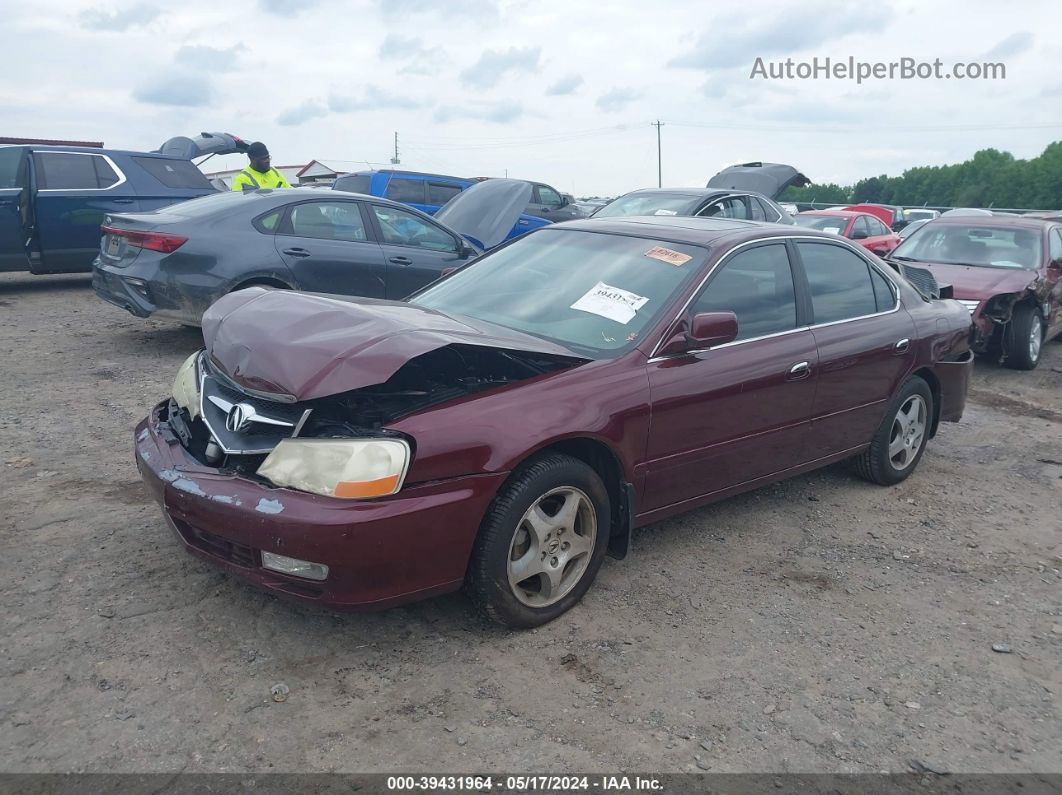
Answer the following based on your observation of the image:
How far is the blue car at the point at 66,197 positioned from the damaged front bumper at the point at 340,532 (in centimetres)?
780

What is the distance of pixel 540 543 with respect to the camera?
10.9ft

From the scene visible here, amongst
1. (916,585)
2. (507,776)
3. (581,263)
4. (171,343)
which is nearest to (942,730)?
(916,585)

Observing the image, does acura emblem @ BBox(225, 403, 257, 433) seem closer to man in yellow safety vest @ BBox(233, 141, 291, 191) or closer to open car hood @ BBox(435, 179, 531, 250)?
open car hood @ BBox(435, 179, 531, 250)

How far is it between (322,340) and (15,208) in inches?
316

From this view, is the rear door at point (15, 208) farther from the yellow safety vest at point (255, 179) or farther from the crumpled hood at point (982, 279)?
the crumpled hood at point (982, 279)

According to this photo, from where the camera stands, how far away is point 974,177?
61594 millimetres

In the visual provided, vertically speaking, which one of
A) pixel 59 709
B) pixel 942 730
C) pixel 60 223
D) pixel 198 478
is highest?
pixel 60 223

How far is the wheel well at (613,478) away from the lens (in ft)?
11.6

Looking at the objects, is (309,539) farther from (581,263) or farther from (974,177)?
(974,177)

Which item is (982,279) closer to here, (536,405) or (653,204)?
(653,204)

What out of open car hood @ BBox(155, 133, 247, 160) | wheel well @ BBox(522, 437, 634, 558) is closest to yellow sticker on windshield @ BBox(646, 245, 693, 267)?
wheel well @ BBox(522, 437, 634, 558)

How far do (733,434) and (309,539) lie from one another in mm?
2055

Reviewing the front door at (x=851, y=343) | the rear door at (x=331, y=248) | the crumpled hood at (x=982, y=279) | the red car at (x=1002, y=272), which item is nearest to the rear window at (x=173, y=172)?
the rear door at (x=331, y=248)

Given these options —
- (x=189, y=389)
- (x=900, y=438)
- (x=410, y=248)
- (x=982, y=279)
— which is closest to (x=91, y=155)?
(x=410, y=248)
